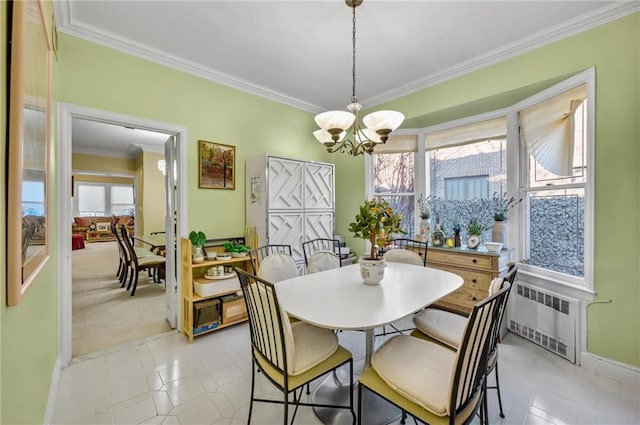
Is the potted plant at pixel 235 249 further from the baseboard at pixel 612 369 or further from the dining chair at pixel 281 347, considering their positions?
the baseboard at pixel 612 369

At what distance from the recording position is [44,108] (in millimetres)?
1367

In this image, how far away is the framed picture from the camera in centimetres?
302

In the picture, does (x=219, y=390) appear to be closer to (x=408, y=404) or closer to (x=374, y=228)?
(x=408, y=404)

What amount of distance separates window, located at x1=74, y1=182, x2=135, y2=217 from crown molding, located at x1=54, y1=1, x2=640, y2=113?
1015 cm

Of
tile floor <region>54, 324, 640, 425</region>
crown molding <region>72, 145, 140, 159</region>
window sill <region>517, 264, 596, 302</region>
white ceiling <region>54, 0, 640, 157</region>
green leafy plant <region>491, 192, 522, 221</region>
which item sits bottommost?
tile floor <region>54, 324, 640, 425</region>

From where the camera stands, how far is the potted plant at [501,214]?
2.97 metres

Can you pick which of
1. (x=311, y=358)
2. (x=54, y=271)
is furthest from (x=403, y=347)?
(x=54, y=271)

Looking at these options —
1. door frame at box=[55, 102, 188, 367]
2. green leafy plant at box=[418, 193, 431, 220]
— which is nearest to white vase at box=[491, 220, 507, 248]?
green leafy plant at box=[418, 193, 431, 220]

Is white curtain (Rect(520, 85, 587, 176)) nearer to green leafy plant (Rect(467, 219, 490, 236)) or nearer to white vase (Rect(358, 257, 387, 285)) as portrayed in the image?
green leafy plant (Rect(467, 219, 490, 236))

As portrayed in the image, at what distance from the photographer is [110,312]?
3.48m

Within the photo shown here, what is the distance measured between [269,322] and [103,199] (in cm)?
1290

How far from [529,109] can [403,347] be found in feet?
9.14

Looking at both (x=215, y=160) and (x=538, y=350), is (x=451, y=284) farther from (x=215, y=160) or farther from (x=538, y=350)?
(x=215, y=160)

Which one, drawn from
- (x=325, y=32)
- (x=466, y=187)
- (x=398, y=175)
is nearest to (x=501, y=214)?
(x=466, y=187)
